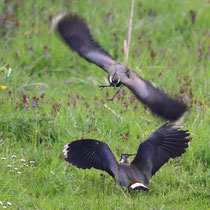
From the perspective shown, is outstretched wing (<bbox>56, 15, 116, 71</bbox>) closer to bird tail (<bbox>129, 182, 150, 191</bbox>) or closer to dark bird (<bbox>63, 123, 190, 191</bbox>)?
dark bird (<bbox>63, 123, 190, 191</bbox>)

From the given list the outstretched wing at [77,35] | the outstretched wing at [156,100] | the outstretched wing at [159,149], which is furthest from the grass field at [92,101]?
the outstretched wing at [156,100]

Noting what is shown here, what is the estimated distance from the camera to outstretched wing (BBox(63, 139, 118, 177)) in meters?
4.50

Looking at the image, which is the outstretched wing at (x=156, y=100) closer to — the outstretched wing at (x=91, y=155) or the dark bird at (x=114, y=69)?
the dark bird at (x=114, y=69)

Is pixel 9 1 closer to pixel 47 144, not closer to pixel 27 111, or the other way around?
pixel 27 111

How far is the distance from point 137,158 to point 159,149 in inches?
8.5

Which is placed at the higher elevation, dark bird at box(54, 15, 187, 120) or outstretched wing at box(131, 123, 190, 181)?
dark bird at box(54, 15, 187, 120)

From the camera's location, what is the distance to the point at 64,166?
4836 millimetres

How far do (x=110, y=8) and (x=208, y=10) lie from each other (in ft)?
5.03

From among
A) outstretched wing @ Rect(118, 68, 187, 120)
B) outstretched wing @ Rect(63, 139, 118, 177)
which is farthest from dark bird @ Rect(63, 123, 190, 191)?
Answer: outstretched wing @ Rect(118, 68, 187, 120)

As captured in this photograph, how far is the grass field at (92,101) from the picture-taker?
450cm

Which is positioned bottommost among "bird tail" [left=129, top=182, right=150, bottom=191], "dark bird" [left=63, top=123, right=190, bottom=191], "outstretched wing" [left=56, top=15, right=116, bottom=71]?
"bird tail" [left=129, top=182, right=150, bottom=191]

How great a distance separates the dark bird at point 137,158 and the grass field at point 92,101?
0.17m

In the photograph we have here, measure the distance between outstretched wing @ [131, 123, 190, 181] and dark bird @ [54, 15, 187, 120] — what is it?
52 centimetres

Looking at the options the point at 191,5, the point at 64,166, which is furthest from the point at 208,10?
the point at 64,166
